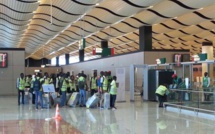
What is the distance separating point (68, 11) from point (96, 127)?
42.5 ft

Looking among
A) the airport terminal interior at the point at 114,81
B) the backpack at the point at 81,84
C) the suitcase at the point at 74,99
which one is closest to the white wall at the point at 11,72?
the airport terminal interior at the point at 114,81

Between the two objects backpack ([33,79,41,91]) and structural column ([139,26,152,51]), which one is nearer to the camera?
backpack ([33,79,41,91])

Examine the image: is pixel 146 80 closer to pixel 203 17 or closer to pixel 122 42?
pixel 203 17

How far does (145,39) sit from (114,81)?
32.5 feet

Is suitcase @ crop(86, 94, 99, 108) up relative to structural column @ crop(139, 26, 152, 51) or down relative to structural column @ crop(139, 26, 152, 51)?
down

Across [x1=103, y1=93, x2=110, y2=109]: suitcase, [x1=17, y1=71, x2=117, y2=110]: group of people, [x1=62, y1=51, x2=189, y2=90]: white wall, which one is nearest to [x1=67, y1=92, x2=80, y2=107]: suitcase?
[x1=17, y1=71, x2=117, y2=110]: group of people

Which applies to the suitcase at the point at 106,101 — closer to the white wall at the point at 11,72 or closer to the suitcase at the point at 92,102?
the suitcase at the point at 92,102

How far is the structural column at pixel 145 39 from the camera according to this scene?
25.4 m

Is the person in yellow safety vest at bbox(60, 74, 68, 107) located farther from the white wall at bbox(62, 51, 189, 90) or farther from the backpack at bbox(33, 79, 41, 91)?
the white wall at bbox(62, 51, 189, 90)

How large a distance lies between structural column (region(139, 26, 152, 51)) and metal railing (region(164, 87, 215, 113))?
9.57 m

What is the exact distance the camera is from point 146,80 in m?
21.6

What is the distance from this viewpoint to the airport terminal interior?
11.6 meters

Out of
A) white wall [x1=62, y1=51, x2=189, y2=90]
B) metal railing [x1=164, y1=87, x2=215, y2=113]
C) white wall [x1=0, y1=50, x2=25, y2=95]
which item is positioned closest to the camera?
metal railing [x1=164, y1=87, x2=215, y2=113]

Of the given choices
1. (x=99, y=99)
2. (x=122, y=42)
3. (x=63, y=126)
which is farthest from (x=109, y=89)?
(x=122, y=42)
